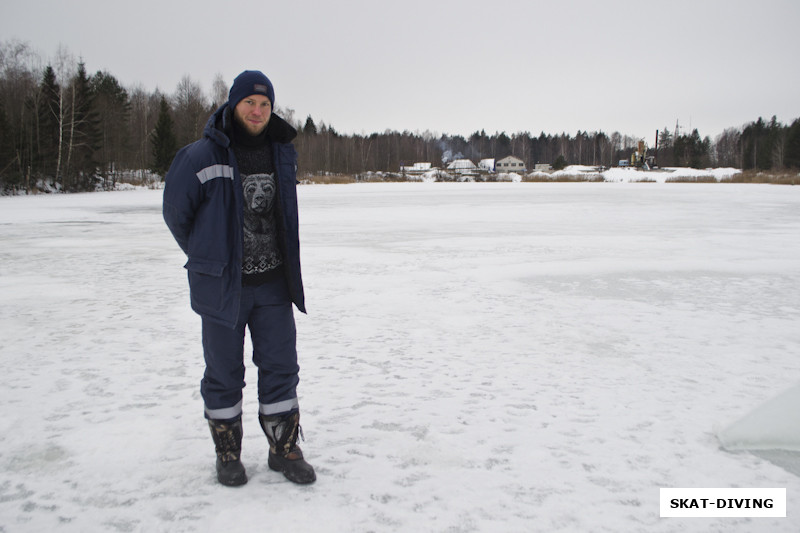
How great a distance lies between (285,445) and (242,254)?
883 mm

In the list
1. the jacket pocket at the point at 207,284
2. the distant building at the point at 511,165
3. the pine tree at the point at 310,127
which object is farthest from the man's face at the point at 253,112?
the distant building at the point at 511,165

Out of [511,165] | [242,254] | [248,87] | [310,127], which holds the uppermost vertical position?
[310,127]

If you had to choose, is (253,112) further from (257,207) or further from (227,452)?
(227,452)

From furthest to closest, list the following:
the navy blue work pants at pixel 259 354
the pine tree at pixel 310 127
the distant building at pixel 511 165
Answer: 1. the distant building at pixel 511 165
2. the pine tree at pixel 310 127
3. the navy blue work pants at pixel 259 354

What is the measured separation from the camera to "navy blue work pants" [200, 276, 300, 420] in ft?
8.02

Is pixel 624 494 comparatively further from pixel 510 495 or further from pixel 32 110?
pixel 32 110

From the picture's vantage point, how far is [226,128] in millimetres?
2375

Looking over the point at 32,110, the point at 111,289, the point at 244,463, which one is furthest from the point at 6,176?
the point at 244,463

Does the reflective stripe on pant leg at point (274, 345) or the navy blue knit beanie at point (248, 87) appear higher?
the navy blue knit beanie at point (248, 87)

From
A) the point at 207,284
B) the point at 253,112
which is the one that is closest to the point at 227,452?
the point at 207,284

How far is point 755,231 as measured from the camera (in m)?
12.0

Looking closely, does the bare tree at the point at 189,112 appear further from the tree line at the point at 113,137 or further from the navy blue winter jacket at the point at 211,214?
the navy blue winter jacket at the point at 211,214

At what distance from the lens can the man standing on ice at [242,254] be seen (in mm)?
2348

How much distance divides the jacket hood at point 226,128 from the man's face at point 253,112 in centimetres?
5
